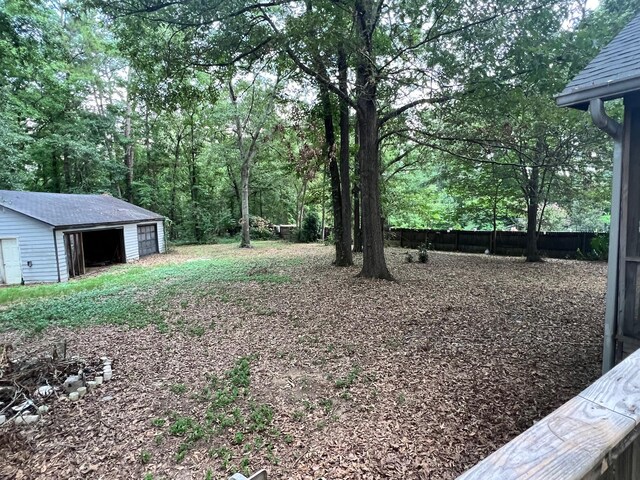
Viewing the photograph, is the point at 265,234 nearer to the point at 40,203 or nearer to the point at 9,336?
the point at 40,203

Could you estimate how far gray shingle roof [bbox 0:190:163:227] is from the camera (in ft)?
39.9

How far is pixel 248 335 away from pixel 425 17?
257 inches

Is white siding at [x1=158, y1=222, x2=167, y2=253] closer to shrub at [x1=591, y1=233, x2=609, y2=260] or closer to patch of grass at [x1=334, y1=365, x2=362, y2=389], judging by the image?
patch of grass at [x1=334, y1=365, x2=362, y2=389]

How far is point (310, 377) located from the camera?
4.09 m

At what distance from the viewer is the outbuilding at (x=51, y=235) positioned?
11883 millimetres

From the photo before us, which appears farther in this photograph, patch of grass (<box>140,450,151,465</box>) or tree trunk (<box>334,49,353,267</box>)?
tree trunk (<box>334,49,353,267</box>)

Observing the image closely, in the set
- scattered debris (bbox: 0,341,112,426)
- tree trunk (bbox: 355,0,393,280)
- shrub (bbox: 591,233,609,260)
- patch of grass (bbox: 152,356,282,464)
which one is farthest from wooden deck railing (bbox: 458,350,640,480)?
shrub (bbox: 591,233,609,260)

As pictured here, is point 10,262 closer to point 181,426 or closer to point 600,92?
point 181,426

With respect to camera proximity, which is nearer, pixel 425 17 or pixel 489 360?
pixel 489 360

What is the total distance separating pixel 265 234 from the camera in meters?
24.5

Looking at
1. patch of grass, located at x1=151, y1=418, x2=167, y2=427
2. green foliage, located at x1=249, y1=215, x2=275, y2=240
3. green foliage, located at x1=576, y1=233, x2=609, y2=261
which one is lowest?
patch of grass, located at x1=151, y1=418, x2=167, y2=427

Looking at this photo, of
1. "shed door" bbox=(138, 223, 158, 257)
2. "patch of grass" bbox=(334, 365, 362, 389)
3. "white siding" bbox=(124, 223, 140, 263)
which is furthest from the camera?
"shed door" bbox=(138, 223, 158, 257)

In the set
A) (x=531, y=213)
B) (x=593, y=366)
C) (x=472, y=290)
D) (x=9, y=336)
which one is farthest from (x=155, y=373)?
(x=531, y=213)

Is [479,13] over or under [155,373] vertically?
over
